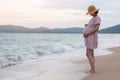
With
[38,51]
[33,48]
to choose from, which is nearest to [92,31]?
[38,51]

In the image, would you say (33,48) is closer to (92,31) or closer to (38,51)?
(38,51)

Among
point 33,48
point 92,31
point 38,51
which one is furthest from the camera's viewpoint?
point 33,48

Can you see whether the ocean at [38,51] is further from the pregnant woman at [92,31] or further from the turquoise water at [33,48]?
the pregnant woman at [92,31]

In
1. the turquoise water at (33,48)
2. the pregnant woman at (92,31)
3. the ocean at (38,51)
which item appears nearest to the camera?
the pregnant woman at (92,31)

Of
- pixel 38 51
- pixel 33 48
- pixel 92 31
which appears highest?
pixel 92 31

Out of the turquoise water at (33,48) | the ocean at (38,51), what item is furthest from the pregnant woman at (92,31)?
the turquoise water at (33,48)

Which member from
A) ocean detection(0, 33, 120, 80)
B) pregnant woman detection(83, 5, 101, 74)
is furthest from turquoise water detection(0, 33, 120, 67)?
pregnant woman detection(83, 5, 101, 74)

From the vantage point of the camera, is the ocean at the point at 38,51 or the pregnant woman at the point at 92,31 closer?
the pregnant woman at the point at 92,31

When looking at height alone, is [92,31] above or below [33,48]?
above

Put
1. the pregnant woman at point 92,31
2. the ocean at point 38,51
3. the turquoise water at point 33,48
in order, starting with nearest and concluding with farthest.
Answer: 1. the pregnant woman at point 92,31
2. the ocean at point 38,51
3. the turquoise water at point 33,48

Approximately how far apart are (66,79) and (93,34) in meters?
1.25

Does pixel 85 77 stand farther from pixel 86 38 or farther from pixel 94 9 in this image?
pixel 94 9

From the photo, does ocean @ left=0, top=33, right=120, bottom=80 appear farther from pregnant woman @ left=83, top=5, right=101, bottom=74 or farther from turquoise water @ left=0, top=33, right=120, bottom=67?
pregnant woman @ left=83, top=5, right=101, bottom=74

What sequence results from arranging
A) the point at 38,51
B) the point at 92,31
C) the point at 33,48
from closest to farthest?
the point at 92,31, the point at 38,51, the point at 33,48
